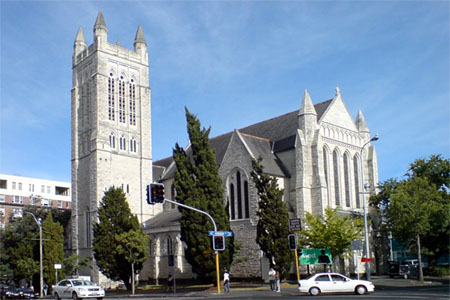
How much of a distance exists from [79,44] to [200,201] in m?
38.9

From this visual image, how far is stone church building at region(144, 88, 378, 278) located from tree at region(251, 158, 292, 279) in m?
5.09

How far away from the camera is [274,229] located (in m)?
36.8

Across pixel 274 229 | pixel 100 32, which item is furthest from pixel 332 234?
pixel 100 32

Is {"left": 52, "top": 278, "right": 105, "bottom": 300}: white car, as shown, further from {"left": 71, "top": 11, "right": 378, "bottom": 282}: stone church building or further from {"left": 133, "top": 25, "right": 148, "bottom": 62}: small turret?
{"left": 133, "top": 25, "right": 148, "bottom": 62}: small turret

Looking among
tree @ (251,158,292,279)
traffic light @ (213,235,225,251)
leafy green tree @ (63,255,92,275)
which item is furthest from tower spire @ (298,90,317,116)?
leafy green tree @ (63,255,92,275)

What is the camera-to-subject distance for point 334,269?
44.4 meters

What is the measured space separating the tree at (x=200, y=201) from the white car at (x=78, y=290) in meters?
9.52

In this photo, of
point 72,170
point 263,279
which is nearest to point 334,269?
point 263,279

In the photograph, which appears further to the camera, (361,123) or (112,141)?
(112,141)

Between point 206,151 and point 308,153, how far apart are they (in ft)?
38.7

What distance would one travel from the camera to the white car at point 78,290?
1106 inches

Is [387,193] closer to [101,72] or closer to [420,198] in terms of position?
[420,198]

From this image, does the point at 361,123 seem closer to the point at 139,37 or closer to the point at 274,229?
the point at 274,229

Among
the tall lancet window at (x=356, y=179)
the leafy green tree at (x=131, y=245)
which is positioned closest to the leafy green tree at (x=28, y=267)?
the leafy green tree at (x=131, y=245)
